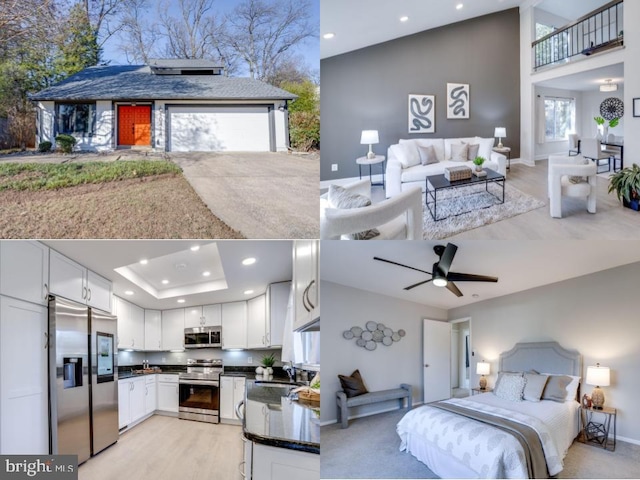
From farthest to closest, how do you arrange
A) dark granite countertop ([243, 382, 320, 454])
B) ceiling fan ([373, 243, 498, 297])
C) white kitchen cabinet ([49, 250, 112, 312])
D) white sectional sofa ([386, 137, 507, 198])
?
white sectional sofa ([386, 137, 507, 198]) < ceiling fan ([373, 243, 498, 297]) < white kitchen cabinet ([49, 250, 112, 312]) < dark granite countertop ([243, 382, 320, 454])

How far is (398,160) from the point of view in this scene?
371cm

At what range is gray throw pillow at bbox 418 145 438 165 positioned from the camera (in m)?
3.73

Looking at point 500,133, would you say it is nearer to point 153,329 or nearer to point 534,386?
point 534,386

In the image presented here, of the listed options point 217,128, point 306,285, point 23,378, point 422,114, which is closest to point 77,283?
point 23,378

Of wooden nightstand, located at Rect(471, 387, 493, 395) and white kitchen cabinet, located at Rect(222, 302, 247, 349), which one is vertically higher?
white kitchen cabinet, located at Rect(222, 302, 247, 349)

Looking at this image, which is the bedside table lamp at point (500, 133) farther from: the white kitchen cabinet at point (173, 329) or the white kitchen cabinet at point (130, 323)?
the white kitchen cabinet at point (130, 323)

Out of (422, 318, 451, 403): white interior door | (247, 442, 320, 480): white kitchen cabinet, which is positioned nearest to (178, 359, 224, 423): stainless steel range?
(247, 442, 320, 480): white kitchen cabinet

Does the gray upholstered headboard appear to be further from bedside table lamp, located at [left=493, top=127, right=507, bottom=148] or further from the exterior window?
the exterior window

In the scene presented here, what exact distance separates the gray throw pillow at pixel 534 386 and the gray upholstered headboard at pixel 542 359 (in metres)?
0.09

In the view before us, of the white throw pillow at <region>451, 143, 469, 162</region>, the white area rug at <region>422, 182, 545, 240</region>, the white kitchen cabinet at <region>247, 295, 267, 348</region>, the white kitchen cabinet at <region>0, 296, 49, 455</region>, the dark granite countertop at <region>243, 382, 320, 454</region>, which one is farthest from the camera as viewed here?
the white throw pillow at <region>451, 143, 469, 162</region>

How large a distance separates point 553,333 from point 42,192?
3538 mm

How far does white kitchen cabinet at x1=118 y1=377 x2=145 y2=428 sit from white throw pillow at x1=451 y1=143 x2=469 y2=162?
125 inches

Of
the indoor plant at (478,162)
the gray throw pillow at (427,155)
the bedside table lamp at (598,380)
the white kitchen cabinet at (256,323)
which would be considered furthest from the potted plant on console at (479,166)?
the white kitchen cabinet at (256,323)

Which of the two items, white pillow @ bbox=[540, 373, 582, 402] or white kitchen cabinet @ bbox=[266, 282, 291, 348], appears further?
white pillow @ bbox=[540, 373, 582, 402]
